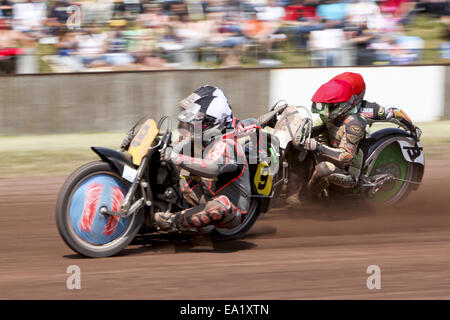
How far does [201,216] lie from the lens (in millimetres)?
5148

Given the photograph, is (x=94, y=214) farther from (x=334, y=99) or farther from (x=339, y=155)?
(x=334, y=99)

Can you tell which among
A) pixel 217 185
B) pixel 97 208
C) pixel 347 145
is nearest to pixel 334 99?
pixel 347 145

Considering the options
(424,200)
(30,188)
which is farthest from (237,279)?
(30,188)

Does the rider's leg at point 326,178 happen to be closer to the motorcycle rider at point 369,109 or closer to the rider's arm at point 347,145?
the rider's arm at point 347,145

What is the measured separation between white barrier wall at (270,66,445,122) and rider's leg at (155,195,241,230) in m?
7.22

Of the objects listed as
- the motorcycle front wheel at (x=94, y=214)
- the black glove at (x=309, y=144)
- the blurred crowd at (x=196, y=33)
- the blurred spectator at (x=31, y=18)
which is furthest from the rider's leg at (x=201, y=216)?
the blurred spectator at (x=31, y=18)

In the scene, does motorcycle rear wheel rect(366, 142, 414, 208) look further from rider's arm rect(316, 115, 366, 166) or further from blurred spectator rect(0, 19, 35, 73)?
blurred spectator rect(0, 19, 35, 73)

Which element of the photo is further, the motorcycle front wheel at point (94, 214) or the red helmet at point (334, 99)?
the red helmet at point (334, 99)

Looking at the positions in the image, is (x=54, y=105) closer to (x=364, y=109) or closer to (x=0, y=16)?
(x=0, y=16)

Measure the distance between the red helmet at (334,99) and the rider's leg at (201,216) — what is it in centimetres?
178

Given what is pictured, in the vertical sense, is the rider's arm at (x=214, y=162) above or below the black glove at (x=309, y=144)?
above

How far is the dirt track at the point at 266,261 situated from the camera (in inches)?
174

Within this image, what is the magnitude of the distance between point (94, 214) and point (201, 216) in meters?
0.82

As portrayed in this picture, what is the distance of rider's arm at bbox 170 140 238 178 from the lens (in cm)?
496
